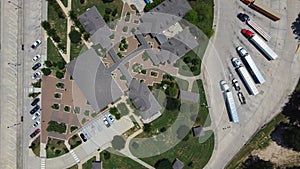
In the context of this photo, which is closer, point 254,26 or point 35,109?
point 254,26

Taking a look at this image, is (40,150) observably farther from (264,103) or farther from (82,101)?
(264,103)

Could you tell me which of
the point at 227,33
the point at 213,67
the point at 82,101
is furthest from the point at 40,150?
the point at 227,33

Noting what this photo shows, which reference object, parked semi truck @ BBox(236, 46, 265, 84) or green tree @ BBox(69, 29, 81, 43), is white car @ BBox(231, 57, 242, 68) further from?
green tree @ BBox(69, 29, 81, 43)

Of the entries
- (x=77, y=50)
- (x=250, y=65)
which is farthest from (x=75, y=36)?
(x=250, y=65)

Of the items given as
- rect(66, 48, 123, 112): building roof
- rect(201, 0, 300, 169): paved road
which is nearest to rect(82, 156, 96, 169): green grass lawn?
rect(66, 48, 123, 112): building roof

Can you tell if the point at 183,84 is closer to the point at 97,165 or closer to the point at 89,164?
the point at 97,165
